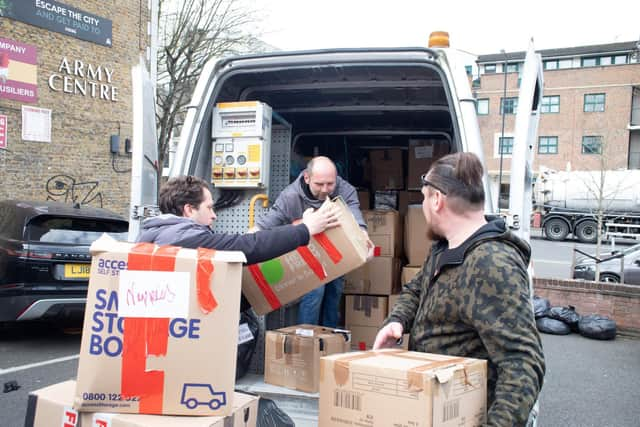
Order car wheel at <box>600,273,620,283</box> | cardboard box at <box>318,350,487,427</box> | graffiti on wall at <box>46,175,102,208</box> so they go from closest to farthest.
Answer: cardboard box at <box>318,350,487,427</box> < car wheel at <box>600,273,620,283</box> < graffiti on wall at <box>46,175,102,208</box>

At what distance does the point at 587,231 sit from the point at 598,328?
1945cm

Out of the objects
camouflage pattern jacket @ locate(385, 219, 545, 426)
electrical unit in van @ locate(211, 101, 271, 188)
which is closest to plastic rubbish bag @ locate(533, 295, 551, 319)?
electrical unit in van @ locate(211, 101, 271, 188)

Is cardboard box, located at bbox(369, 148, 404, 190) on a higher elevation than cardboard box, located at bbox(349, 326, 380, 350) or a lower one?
higher

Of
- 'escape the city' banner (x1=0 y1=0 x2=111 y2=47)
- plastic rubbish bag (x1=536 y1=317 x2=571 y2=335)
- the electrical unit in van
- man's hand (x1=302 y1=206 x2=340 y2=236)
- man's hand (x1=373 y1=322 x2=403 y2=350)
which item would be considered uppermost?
'escape the city' banner (x1=0 y1=0 x2=111 y2=47)

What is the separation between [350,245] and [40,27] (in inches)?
518

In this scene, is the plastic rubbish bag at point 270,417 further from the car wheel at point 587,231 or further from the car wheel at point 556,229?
the car wheel at point 556,229

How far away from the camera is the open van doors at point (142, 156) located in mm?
3145

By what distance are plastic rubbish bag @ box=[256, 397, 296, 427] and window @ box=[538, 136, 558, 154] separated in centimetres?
3948

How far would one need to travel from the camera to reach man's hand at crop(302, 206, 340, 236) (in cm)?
275

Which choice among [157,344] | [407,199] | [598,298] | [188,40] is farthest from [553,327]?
[188,40]

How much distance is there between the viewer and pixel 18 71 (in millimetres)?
12547

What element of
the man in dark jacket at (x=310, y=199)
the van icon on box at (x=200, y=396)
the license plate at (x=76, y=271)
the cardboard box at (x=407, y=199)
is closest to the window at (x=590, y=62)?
the cardboard box at (x=407, y=199)

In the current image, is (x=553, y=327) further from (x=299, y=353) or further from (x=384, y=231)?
(x=299, y=353)

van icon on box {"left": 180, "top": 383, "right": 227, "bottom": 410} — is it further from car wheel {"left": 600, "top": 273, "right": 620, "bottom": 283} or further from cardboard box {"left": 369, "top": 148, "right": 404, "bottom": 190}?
car wheel {"left": 600, "top": 273, "right": 620, "bottom": 283}
